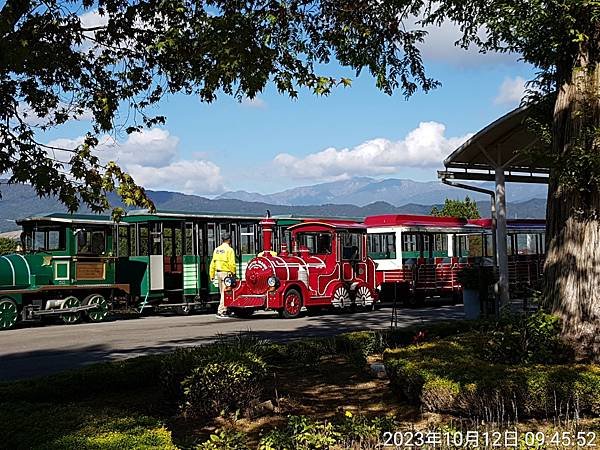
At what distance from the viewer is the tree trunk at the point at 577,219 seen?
27.7 feet

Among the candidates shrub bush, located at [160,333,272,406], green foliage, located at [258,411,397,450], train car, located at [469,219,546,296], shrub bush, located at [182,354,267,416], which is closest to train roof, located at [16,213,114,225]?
shrub bush, located at [160,333,272,406]

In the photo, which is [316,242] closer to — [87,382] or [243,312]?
[243,312]

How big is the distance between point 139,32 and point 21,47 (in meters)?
2.99

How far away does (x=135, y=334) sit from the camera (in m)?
14.9

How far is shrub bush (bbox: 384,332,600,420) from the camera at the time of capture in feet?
21.9

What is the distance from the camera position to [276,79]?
9.49m

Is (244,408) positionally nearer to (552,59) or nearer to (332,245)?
(552,59)

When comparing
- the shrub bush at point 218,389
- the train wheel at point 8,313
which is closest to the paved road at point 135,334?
the train wheel at point 8,313

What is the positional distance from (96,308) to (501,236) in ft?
34.6

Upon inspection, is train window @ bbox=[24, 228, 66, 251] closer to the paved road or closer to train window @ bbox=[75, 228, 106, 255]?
train window @ bbox=[75, 228, 106, 255]

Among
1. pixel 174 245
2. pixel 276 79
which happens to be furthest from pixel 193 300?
pixel 276 79

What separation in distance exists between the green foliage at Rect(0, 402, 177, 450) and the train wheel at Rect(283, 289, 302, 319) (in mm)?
12627

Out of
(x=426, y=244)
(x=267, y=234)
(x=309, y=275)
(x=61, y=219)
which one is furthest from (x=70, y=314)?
(x=426, y=244)

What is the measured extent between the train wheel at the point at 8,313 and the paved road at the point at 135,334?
0.28m
